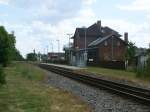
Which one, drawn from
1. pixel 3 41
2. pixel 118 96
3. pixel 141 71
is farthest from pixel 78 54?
pixel 118 96

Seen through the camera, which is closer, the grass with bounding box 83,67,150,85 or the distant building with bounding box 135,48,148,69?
the grass with bounding box 83,67,150,85

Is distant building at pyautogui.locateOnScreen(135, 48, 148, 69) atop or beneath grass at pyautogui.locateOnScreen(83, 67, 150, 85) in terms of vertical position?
atop

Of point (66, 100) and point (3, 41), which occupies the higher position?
point (3, 41)

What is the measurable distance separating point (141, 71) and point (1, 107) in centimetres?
2519

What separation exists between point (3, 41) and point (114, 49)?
1440 inches

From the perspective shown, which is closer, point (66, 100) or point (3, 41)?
point (66, 100)

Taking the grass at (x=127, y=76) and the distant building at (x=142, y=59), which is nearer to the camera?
the grass at (x=127, y=76)

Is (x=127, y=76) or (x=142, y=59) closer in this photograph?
(x=127, y=76)

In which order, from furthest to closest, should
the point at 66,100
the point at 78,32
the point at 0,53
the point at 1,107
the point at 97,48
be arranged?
the point at 78,32
the point at 97,48
the point at 0,53
the point at 66,100
the point at 1,107

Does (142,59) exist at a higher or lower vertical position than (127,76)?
higher

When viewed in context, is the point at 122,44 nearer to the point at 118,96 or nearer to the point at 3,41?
the point at 3,41

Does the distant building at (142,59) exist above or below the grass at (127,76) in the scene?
above

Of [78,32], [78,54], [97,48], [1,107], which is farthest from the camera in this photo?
[78,32]

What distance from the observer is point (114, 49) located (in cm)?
10494
